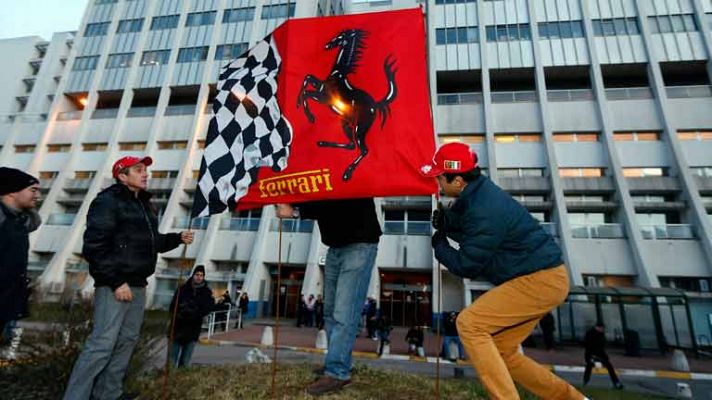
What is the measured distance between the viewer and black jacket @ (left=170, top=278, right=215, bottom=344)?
5.45 meters

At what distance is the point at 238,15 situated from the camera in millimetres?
27984

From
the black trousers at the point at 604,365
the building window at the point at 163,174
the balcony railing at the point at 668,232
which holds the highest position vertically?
the building window at the point at 163,174

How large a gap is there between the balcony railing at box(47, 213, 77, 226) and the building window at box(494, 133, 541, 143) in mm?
29959

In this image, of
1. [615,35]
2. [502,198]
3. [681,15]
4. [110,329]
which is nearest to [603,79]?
[615,35]

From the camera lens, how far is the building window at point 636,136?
67.0 feet

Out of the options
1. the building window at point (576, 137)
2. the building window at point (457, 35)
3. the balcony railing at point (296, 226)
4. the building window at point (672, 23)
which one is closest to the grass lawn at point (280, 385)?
the balcony railing at point (296, 226)

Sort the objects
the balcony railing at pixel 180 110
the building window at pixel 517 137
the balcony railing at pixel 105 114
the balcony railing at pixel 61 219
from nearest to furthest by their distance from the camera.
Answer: the building window at pixel 517 137
the balcony railing at pixel 61 219
the balcony railing at pixel 180 110
the balcony railing at pixel 105 114

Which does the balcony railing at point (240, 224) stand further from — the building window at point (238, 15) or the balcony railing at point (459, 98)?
the building window at point (238, 15)

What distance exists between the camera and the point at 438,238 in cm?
257

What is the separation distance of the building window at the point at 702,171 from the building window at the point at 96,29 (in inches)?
1720

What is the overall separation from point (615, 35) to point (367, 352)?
81.5 ft

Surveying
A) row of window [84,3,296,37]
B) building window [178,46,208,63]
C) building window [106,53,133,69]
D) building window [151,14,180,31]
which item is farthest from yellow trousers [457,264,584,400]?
building window [106,53,133,69]

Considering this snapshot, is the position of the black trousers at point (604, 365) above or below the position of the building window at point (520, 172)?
below

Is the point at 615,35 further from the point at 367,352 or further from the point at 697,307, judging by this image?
the point at 367,352
